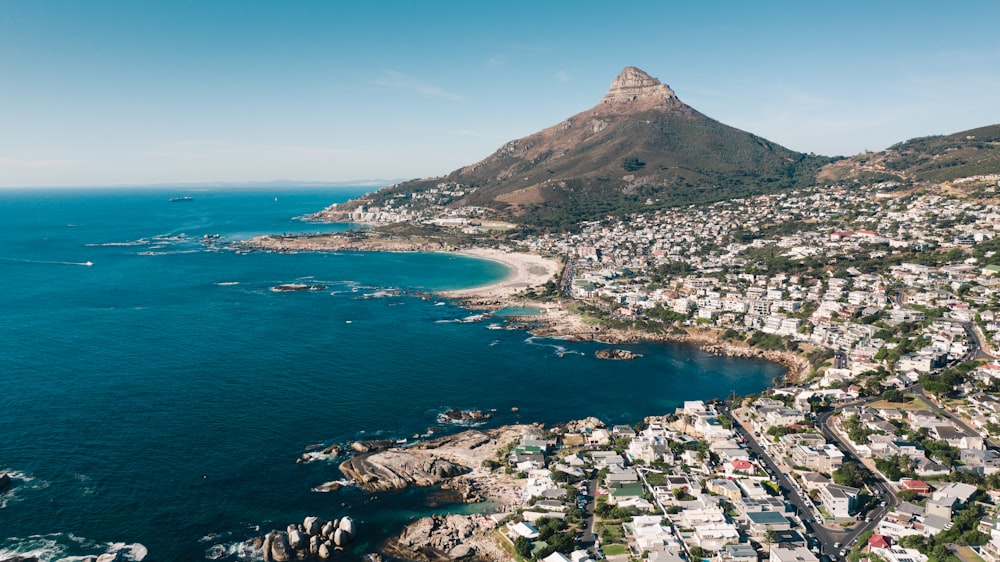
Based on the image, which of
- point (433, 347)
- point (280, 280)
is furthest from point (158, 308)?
point (433, 347)

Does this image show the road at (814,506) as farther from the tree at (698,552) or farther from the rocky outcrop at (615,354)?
the rocky outcrop at (615,354)

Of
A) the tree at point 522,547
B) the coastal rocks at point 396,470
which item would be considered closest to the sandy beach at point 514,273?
the coastal rocks at point 396,470

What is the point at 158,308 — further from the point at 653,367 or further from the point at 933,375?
the point at 933,375

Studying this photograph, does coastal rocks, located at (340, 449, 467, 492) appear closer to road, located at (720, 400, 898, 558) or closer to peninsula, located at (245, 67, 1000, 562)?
peninsula, located at (245, 67, 1000, 562)

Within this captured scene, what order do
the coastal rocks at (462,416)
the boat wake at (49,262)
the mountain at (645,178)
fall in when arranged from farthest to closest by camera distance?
the mountain at (645,178) < the boat wake at (49,262) < the coastal rocks at (462,416)

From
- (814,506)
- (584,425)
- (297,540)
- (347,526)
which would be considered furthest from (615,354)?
(297,540)

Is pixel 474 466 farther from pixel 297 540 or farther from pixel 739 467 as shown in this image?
pixel 739 467
